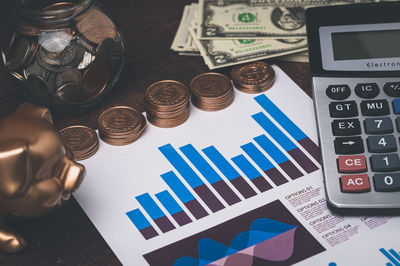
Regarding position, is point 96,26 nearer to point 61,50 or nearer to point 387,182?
point 61,50

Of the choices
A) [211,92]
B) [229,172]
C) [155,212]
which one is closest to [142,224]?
[155,212]

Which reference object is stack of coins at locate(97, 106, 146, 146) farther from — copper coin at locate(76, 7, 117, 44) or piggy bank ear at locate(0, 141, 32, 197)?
piggy bank ear at locate(0, 141, 32, 197)

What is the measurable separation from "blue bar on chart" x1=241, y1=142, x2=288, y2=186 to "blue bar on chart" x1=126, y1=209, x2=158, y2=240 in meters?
0.16

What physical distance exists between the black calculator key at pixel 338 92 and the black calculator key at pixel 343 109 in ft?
0.04

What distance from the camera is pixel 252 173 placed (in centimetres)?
74

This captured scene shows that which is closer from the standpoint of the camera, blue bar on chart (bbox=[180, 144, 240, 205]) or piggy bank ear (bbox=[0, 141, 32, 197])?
piggy bank ear (bbox=[0, 141, 32, 197])

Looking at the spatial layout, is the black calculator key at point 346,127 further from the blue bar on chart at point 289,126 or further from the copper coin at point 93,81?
the copper coin at point 93,81

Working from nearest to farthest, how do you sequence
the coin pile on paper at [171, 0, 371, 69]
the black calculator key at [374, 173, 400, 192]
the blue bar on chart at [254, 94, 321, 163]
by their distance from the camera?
the black calculator key at [374, 173, 400, 192] < the blue bar on chart at [254, 94, 321, 163] < the coin pile on paper at [171, 0, 371, 69]

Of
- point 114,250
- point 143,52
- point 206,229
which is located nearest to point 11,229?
point 114,250

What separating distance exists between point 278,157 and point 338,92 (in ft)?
0.37

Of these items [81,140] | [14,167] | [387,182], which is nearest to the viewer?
[14,167]

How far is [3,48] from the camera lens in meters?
0.79

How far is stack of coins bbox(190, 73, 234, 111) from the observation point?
821 millimetres

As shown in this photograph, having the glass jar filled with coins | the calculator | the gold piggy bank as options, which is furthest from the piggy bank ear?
the calculator
